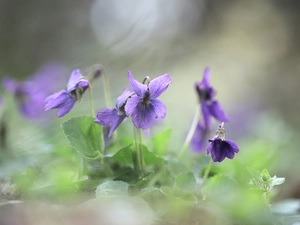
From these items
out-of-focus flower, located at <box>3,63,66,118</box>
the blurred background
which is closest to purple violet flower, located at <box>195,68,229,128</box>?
out-of-focus flower, located at <box>3,63,66,118</box>

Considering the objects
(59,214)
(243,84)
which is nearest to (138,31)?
(243,84)

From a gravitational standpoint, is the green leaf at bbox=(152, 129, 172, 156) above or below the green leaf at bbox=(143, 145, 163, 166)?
above

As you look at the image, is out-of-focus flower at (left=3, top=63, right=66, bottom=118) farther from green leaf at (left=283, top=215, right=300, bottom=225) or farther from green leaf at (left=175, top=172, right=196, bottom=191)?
green leaf at (left=283, top=215, right=300, bottom=225)

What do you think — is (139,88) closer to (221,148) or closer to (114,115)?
(114,115)

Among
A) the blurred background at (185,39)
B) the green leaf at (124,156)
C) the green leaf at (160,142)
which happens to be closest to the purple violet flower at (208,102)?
the green leaf at (160,142)

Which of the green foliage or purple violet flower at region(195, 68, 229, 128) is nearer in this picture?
the green foliage

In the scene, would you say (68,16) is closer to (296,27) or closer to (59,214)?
(296,27)

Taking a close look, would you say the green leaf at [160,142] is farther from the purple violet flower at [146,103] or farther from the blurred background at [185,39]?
the blurred background at [185,39]
